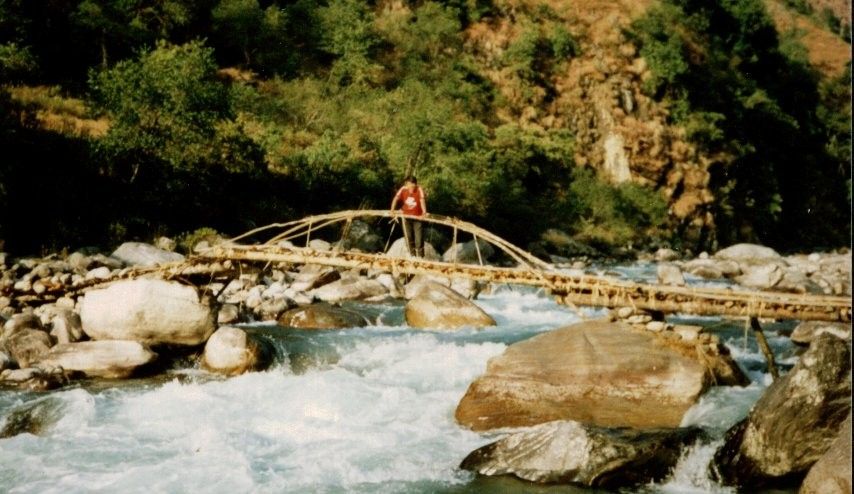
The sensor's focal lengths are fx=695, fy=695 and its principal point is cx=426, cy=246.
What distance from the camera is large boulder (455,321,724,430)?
711cm

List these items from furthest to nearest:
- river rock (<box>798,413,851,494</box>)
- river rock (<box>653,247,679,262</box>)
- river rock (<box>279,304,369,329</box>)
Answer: river rock (<box>653,247,679,262</box>), river rock (<box>279,304,369,329</box>), river rock (<box>798,413,851,494</box>)

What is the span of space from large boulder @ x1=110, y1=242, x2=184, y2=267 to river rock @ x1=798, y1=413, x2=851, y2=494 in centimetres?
1220

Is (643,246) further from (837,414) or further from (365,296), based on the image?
(837,414)

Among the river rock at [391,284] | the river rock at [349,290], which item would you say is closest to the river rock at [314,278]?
the river rock at [349,290]

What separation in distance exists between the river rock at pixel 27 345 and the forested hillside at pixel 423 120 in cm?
610

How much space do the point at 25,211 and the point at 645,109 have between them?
26614 mm

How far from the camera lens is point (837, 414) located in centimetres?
573

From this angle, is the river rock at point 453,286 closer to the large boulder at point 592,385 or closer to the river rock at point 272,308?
the river rock at point 272,308

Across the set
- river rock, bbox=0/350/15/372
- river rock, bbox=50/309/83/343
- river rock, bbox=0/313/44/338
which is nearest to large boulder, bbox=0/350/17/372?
river rock, bbox=0/350/15/372

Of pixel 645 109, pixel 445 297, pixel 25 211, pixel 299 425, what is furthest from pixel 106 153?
pixel 645 109

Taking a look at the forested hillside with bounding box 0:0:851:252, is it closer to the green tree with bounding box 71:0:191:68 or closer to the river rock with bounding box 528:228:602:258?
the green tree with bounding box 71:0:191:68

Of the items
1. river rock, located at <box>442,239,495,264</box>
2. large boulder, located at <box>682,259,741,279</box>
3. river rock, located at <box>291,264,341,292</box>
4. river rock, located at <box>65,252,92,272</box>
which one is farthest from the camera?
large boulder, located at <box>682,259,741,279</box>

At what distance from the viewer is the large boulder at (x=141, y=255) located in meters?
14.2

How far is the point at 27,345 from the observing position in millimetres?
8977
